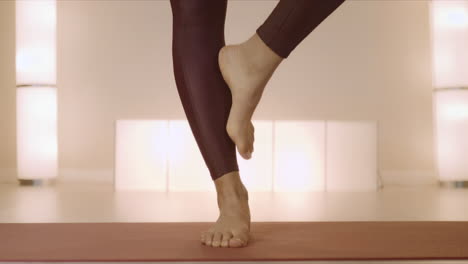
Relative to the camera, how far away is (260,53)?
130 centimetres

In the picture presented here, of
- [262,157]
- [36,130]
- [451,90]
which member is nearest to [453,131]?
[451,90]

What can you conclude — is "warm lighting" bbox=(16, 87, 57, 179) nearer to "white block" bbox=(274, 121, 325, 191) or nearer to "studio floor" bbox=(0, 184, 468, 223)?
"studio floor" bbox=(0, 184, 468, 223)

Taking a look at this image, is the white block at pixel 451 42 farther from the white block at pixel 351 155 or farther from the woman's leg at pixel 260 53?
the woman's leg at pixel 260 53

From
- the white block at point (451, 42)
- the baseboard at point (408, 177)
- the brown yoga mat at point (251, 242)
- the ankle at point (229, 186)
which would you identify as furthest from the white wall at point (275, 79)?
the ankle at point (229, 186)

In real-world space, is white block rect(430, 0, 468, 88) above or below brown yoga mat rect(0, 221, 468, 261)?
above

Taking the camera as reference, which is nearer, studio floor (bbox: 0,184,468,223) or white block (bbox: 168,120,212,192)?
studio floor (bbox: 0,184,468,223)

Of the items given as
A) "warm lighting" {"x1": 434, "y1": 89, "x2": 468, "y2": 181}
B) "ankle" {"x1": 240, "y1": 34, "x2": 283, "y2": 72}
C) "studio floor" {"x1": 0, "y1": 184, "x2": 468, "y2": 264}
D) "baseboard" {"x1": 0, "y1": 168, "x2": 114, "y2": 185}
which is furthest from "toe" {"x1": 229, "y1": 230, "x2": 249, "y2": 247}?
"baseboard" {"x1": 0, "y1": 168, "x2": 114, "y2": 185}

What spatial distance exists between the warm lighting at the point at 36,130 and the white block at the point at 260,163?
44.9 inches

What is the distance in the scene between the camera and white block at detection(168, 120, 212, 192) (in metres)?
3.66

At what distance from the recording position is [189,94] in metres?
1.38

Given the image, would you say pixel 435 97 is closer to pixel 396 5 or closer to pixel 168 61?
pixel 396 5

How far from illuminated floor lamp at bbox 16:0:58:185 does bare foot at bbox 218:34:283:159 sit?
9.02 ft

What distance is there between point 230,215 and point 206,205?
54.6 inches

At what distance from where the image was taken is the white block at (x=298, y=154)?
369 centimetres
